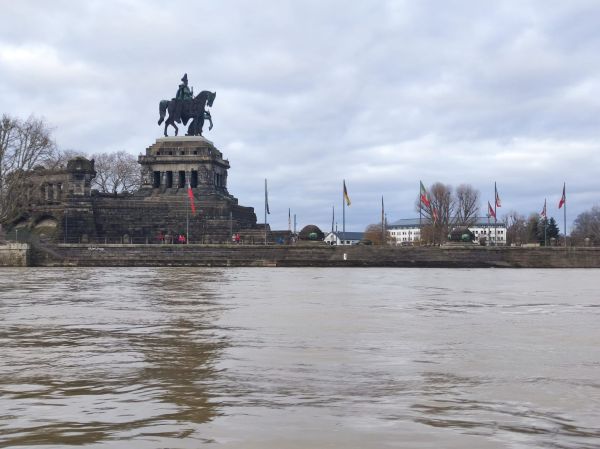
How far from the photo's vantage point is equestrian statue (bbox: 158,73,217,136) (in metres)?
83.4

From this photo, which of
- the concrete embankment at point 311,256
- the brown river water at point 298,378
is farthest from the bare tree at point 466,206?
the brown river water at point 298,378

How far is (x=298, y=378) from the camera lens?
9695mm

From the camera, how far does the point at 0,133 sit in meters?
71.9

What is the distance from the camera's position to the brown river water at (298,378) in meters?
6.76

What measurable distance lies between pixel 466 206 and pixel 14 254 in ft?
245

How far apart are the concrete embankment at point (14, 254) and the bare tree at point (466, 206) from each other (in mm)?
70243

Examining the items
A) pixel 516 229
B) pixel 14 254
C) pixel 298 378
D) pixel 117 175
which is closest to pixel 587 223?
pixel 516 229

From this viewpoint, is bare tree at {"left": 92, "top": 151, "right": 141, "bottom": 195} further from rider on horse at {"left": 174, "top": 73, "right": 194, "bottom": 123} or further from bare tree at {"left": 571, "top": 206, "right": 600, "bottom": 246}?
bare tree at {"left": 571, "top": 206, "right": 600, "bottom": 246}

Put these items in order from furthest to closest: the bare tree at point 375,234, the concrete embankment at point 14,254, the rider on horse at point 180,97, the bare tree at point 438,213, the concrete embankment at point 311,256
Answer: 1. the bare tree at point 375,234
2. the bare tree at point 438,213
3. the rider on horse at point 180,97
4. the concrete embankment at point 311,256
5. the concrete embankment at point 14,254

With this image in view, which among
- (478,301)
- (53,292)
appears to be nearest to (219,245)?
(53,292)

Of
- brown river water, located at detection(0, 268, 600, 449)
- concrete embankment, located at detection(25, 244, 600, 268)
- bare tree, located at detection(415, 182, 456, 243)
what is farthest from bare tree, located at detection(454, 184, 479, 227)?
brown river water, located at detection(0, 268, 600, 449)

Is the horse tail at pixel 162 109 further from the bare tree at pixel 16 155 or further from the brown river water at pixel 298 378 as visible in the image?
the brown river water at pixel 298 378

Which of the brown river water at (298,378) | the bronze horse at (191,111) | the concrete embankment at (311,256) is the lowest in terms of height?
the brown river water at (298,378)

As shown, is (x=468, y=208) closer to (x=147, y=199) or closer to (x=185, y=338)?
(x=147, y=199)
